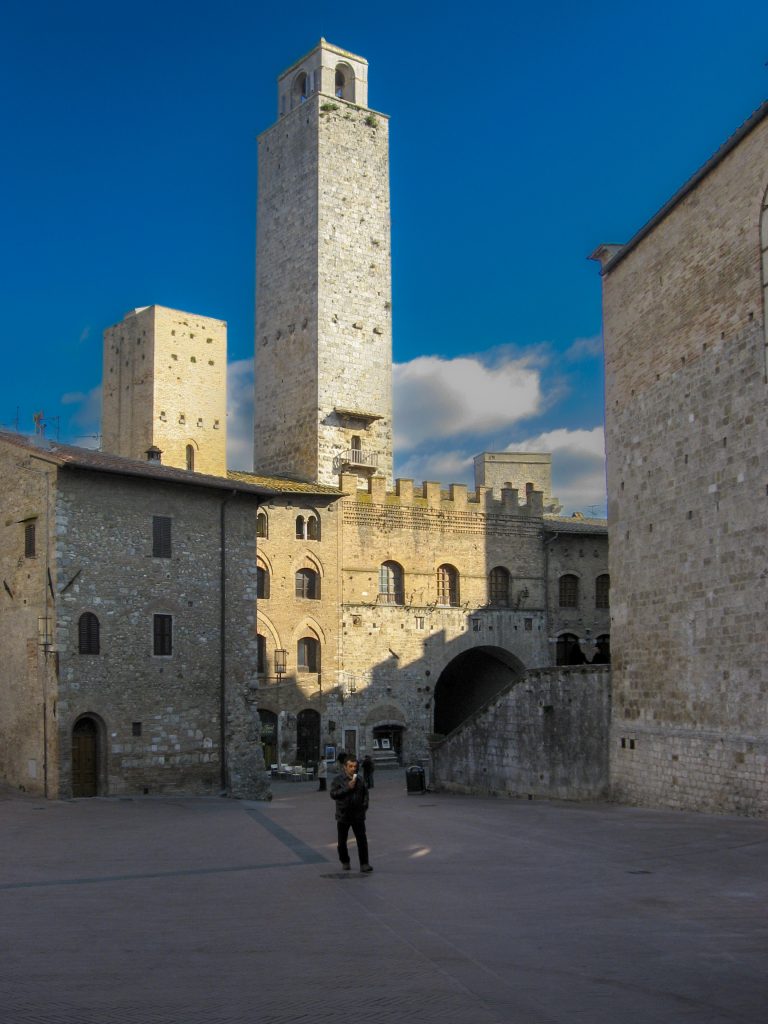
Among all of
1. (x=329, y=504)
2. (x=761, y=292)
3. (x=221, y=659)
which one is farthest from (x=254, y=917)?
(x=329, y=504)

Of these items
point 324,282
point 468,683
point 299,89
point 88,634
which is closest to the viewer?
point 88,634

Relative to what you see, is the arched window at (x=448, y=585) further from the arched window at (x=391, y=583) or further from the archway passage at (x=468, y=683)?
the archway passage at (x=468, y=683)

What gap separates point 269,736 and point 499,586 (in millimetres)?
11198

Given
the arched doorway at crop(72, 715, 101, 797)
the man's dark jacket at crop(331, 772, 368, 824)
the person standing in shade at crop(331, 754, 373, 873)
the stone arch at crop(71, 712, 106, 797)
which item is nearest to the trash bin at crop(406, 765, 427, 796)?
the stone arch at crop(71, 712, 106, 797)

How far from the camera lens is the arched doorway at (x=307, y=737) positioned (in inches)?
1439

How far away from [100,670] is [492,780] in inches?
368

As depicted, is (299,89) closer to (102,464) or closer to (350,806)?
(102,464)

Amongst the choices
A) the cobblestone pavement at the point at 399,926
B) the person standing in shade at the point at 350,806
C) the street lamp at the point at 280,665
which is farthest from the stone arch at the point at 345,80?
the person standing in shade at the point at 350,806

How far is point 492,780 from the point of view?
2542cm

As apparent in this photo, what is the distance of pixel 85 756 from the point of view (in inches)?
949

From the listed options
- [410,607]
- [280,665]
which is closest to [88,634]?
[280,665]

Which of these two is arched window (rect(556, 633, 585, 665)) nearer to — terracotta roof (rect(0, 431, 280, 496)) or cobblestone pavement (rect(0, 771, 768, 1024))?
terracotta roof (rect(0, 431, 280, 496))

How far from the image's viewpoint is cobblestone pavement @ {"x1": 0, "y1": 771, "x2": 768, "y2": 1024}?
22.0ft

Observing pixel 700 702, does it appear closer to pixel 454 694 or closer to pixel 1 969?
pixel 1 969
